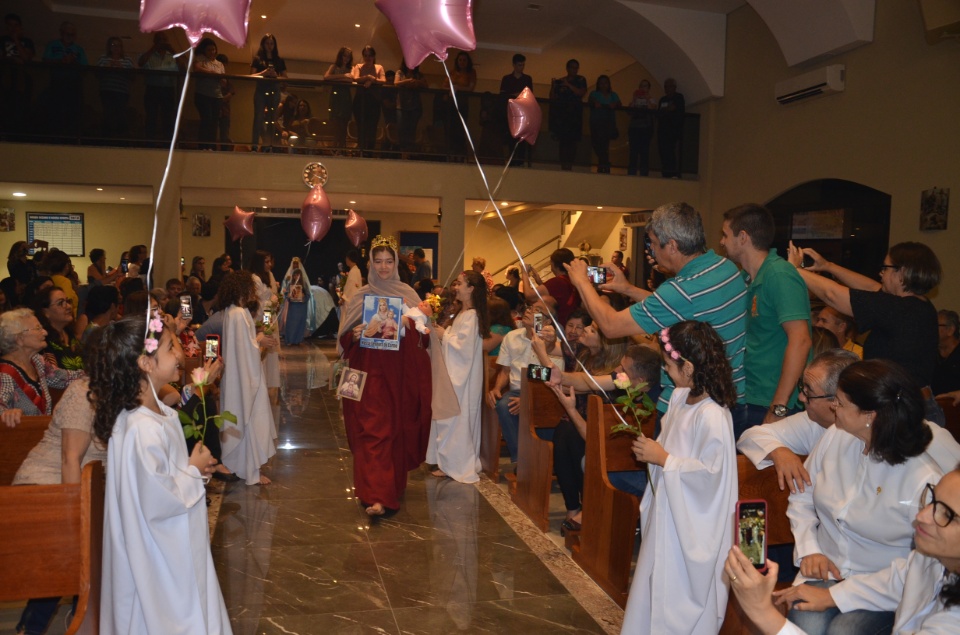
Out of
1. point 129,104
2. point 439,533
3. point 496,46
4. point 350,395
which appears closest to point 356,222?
point 129,104

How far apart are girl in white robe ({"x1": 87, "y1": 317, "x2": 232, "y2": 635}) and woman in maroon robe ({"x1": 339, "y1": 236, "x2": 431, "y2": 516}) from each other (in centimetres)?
263

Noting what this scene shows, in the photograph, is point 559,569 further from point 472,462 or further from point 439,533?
point 472,462

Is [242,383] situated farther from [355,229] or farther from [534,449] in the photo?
[355,229]

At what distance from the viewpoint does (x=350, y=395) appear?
5.70 meters

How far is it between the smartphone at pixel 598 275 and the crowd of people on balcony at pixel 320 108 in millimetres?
8272

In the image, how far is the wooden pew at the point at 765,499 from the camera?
3.31m

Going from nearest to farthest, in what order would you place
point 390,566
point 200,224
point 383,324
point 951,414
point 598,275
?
point 598,275 → point 390,566 → point 951,414 → point 383,324 → point 200,224

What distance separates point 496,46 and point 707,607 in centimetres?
1442

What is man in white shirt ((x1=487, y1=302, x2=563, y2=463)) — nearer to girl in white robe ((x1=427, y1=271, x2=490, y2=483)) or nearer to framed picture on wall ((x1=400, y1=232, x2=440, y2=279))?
girl in white robe ((x1=427, y1=271, x2=490, y2=483))

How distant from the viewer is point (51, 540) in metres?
2.75

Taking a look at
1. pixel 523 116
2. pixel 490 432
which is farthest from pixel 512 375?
pixel 523 116

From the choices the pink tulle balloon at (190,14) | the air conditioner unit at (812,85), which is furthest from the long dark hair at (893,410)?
the air conditioner unit at (812,85)

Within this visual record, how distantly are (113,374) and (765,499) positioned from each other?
2699 millimetres

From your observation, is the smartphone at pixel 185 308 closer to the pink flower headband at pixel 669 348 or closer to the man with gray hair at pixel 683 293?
the man with gray hair at pixel 683 293
